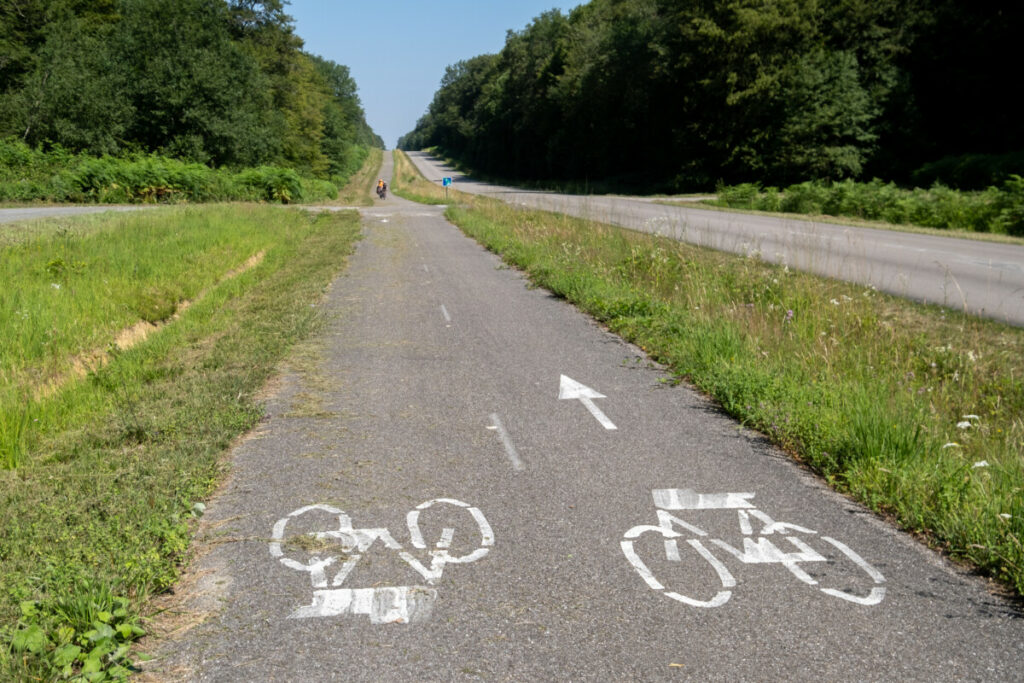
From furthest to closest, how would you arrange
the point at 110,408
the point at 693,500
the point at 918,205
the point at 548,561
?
the point at 918,205
the point at 110,408
the point at 693,500
the point at 548,561

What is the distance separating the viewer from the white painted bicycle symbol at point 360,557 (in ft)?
12.8

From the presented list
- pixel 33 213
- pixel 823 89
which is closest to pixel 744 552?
pixel 33 213

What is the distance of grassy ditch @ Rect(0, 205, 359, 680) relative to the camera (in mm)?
3639

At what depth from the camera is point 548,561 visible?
14.5ft

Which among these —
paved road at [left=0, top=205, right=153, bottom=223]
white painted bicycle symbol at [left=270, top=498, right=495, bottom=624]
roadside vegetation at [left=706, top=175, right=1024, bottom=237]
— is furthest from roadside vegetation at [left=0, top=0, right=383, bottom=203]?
white painted bicycle symbol at [left=270, top=498, right=495, bottom=624]

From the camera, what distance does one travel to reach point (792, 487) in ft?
18.3

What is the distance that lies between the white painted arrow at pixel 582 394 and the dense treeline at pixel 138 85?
137ft

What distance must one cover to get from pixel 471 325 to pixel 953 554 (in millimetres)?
7940

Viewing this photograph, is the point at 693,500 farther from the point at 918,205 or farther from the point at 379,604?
the point at 918,205

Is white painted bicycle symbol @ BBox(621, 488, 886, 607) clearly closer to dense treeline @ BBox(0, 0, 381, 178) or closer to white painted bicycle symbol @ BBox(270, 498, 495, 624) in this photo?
white painted bicycle symbol @ BBox(270, 498, 495, 624)

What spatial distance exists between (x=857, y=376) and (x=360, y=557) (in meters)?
5.39

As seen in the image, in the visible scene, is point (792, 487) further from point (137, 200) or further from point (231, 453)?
point (137, 200)

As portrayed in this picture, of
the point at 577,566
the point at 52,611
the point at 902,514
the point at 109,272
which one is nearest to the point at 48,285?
the point at 109,272

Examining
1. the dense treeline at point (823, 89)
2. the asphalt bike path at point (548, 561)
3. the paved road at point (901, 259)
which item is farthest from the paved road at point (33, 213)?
the dense treeline at point (823, 89)
